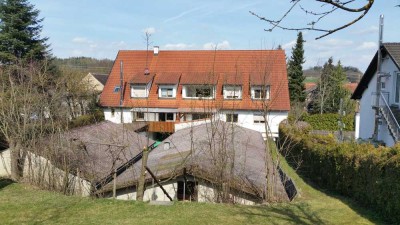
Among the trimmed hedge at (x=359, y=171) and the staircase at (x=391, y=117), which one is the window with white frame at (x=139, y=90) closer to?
the trimmed hedge at (x=359, y=171)

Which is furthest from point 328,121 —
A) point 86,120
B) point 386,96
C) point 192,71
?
point 86,120

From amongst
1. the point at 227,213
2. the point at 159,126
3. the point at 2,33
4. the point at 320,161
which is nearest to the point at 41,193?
the point at 227,213

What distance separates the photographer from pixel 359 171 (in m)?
11.0

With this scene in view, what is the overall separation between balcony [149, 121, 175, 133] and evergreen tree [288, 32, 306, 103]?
2297 centimetres

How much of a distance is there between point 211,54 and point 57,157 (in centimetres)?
2390

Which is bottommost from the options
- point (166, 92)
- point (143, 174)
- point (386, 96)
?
point (143, 174)

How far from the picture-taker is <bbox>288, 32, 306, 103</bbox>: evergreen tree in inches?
1911

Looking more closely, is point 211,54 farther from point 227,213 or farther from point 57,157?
point 227,213

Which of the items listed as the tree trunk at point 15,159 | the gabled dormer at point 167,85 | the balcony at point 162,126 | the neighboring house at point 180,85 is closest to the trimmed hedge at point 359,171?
the tree trunk at point 15,159

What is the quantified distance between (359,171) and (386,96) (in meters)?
10.8

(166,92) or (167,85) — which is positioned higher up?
(167,85)

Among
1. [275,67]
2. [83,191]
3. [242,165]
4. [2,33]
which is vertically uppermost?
[2,33]

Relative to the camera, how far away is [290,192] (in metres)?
12.9

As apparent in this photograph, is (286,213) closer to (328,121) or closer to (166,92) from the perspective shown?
(166,92)
